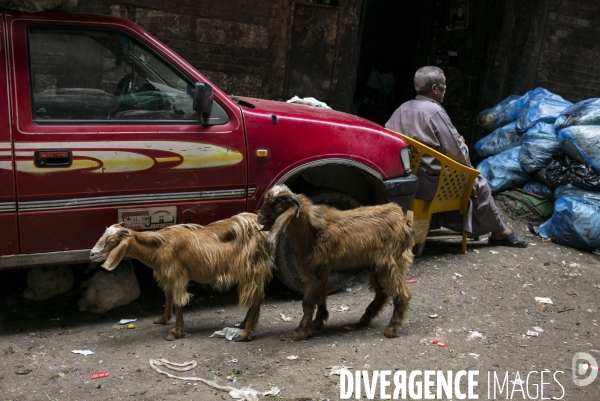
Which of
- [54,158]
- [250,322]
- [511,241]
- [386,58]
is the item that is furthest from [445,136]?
[386,58]

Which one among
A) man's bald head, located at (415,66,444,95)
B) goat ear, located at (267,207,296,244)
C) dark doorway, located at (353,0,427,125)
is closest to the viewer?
goat ear, located at (267,207,296,244)

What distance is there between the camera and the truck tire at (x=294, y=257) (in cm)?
528

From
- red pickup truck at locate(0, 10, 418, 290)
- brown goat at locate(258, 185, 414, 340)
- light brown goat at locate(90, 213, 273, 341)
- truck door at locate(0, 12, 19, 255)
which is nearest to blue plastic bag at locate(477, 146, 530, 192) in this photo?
red pickup truck at locate(0, 10, 418, 290)

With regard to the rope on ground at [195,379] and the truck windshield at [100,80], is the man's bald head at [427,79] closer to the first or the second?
the truck windshield at [100,80]

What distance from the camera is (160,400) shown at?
379 centimetres

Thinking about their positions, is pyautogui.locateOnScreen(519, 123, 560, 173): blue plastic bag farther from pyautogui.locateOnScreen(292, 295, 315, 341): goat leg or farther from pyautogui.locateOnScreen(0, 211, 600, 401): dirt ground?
pyautogui.locateOnScreen(292, 295, 315, 341): goat leg

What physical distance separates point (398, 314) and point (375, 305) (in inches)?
9.7

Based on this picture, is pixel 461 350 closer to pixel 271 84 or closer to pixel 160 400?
pixel 160 400

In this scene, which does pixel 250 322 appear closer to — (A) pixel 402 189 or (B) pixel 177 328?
(B) pixel 177 328

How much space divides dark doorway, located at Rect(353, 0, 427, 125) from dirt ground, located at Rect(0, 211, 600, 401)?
6.47 m

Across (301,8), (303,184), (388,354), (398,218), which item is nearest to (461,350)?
(388,354)

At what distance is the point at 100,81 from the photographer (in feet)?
15.0

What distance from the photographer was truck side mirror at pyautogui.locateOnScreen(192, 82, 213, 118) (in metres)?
4.57

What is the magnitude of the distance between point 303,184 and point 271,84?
11.2 feet
